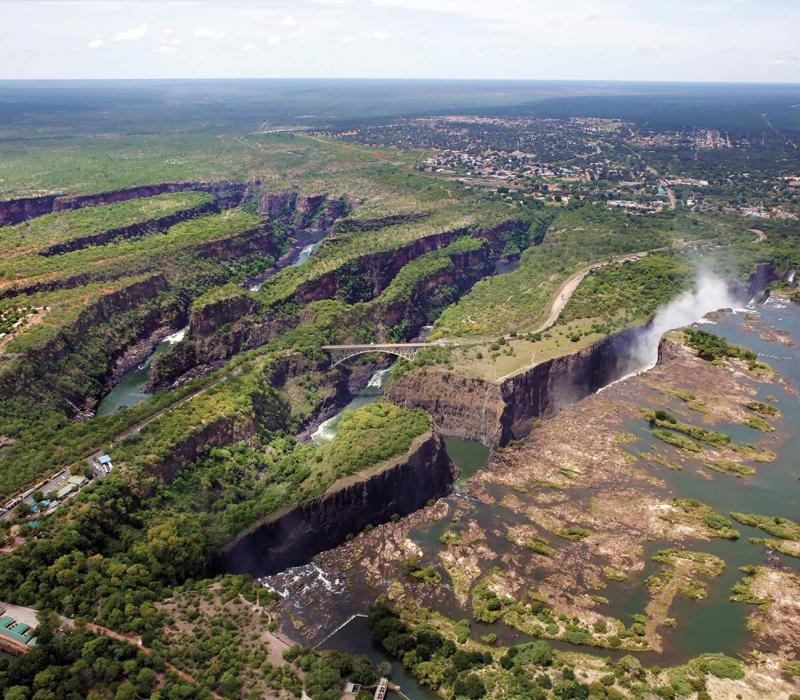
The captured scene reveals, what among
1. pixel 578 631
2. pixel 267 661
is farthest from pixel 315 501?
pixel 578 631

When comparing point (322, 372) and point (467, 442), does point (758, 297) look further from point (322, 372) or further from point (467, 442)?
point (322, 372)

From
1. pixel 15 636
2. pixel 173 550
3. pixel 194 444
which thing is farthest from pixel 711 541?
pixel 15 636

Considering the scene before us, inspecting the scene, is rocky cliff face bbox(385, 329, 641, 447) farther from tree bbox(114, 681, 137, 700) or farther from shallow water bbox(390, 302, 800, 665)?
tree bbox(114, 681, 137, 700)

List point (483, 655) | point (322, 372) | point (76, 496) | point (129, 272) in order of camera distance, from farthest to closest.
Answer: point (129, 272) < point (322, 372) < point (76, 496) < point (483, 655)

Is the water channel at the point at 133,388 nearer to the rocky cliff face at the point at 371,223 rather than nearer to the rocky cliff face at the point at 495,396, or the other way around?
the rocky cliff face at the point at 495,396

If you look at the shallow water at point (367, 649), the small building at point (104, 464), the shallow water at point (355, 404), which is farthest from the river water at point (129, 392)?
the shallow water at point (367, 649)

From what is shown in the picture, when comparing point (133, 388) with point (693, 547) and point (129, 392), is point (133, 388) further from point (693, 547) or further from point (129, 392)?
point (693, 547)
